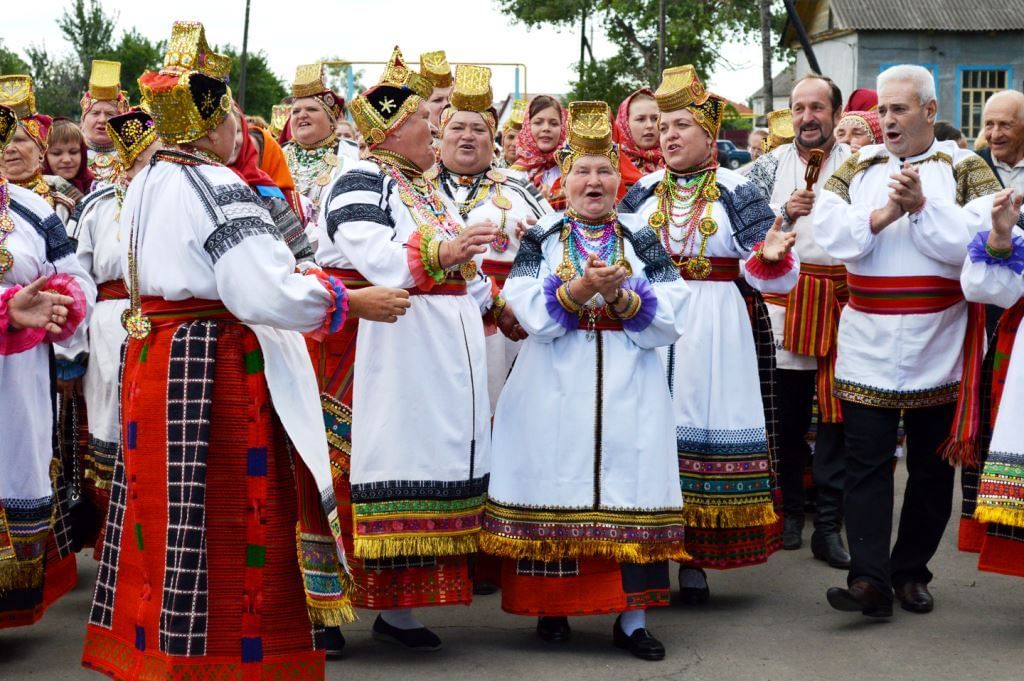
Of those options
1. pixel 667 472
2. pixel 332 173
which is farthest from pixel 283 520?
pixel 332 173

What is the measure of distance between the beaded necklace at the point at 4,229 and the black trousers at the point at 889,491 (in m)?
3.40

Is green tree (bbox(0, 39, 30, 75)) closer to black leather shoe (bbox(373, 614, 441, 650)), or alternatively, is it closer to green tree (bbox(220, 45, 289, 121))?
green tree (bbox(220, 45, 289, 121))

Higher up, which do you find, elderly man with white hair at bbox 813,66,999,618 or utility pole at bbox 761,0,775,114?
utility pole at bbox 761,0,775,114

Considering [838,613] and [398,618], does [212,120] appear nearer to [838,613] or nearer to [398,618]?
[398,618]

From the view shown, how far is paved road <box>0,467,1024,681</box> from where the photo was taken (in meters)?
5.16

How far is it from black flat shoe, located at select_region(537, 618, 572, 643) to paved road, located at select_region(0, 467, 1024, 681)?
4cm

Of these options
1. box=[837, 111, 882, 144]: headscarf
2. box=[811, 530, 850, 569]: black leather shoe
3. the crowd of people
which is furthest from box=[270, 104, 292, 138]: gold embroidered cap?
box=[811, 530, 850, 569]: black leather shoe

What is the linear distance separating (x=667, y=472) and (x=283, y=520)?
5.41 feet

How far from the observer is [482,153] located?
6465 mm

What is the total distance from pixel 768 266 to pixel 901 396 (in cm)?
76

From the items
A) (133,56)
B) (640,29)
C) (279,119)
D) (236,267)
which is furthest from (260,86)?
(236,267)

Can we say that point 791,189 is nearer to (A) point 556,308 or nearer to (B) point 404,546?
(A) point 556,308

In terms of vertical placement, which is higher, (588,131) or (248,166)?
(588,131)

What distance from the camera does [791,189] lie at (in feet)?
23.9
